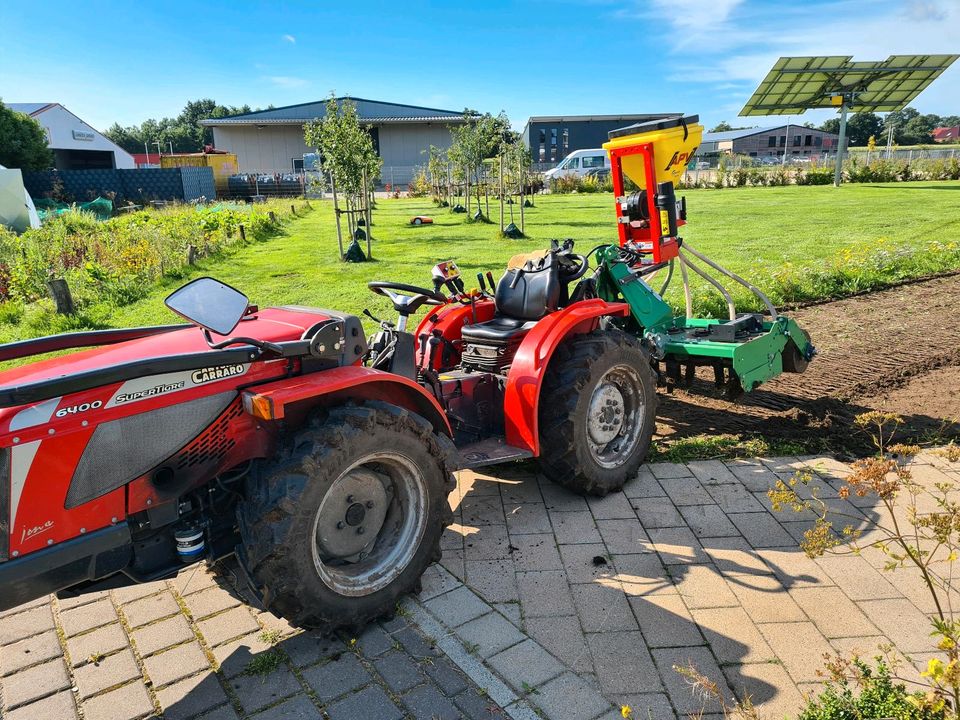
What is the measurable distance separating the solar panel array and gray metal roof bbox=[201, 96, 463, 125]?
24.2 meters

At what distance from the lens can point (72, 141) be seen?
46.6 meters

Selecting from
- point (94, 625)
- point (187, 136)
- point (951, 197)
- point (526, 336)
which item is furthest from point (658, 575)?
point (187, 136)

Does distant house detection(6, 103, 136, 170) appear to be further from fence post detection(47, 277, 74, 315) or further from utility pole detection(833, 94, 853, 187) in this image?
utility pole detection(833, 94, 853, 187)

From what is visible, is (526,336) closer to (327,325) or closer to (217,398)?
(327,325)

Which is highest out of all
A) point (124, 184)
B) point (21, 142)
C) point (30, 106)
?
point (30, 106)

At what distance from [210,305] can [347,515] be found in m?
1.10

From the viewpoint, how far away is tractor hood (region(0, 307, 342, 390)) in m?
2.73

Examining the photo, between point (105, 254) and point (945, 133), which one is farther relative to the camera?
point (945, 133)

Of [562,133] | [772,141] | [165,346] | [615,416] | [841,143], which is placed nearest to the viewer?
[165,346]

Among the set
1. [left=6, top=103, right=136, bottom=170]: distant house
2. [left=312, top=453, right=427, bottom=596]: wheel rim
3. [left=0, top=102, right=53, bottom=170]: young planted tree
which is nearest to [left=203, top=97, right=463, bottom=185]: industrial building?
[left=6, top=103, right=136, bottom=170]: distant house

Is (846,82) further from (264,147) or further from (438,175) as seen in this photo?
(264,147)

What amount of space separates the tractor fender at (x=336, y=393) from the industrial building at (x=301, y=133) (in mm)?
46941

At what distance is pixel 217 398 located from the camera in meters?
2.73

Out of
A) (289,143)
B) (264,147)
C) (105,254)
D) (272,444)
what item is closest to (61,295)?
(105,254)
